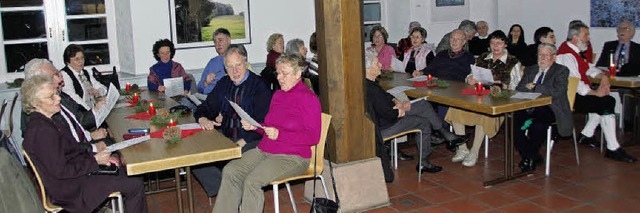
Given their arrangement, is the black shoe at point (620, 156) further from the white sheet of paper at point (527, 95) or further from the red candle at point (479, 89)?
the red candle at point (479, 89)

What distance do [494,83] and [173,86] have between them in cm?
307

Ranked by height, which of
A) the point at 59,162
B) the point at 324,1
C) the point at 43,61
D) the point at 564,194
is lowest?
the point at 564,194

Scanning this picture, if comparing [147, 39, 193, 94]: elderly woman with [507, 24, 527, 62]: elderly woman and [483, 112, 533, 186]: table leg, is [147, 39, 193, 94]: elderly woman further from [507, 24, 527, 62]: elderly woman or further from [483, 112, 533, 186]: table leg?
[507, 24, 527, 62]: elderly woman

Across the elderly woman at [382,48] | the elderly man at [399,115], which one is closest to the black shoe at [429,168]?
the elderly man at [399,115]

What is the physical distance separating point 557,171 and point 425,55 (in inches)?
87.8

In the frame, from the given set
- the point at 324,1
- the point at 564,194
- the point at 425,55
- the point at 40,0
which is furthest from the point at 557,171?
the point at 40,0

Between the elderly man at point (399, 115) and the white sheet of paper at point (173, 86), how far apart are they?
208 cm

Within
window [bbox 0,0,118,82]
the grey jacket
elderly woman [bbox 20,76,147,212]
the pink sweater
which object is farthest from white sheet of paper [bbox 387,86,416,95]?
window [bbox 0,0,118,82]

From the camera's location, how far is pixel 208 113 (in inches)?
189

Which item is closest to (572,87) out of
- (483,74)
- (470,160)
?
(483,74)

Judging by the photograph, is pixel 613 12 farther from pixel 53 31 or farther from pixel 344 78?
pixel 53 31

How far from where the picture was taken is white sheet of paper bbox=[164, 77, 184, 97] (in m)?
6.16

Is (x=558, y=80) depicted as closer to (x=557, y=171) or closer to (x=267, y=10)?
(x=557, y=171)

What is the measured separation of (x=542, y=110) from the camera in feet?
18.1
